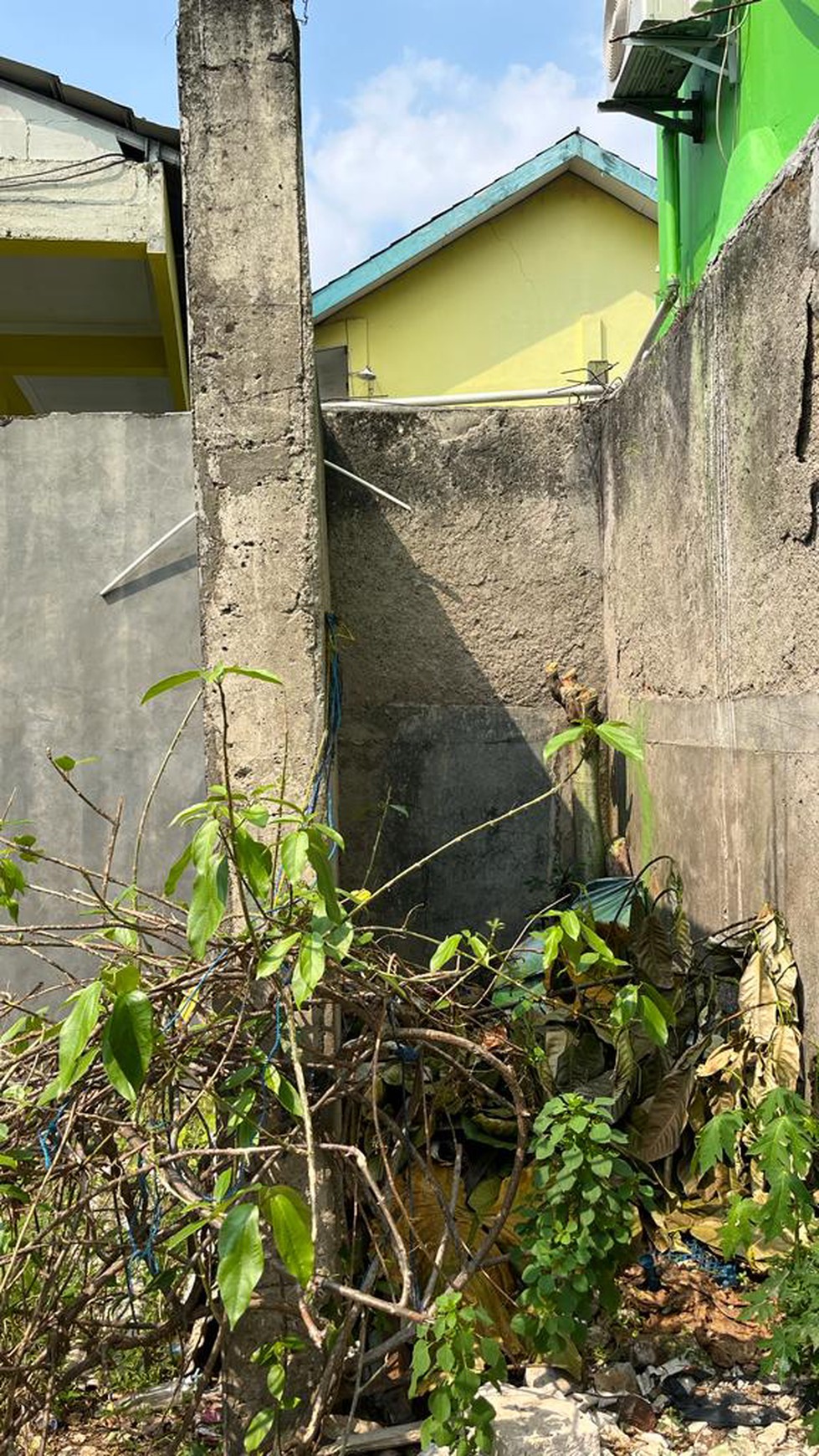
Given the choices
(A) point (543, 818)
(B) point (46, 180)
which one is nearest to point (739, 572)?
(A) point (543, 818)

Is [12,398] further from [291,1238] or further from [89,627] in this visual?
[291,1238]

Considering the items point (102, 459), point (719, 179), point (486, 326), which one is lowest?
point (102, 459)

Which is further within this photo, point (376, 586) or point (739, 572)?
point (376, 586)

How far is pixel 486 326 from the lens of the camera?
10133 mm

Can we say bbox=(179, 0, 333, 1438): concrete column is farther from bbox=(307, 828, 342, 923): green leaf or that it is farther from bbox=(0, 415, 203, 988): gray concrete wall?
bbox=(0, 415, 203, 988): gray concrete wall

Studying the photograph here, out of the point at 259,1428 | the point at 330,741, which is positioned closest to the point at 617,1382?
the point at 259,1428

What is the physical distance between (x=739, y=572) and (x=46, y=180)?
228 inches

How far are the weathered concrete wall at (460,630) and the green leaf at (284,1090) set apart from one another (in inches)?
80.8

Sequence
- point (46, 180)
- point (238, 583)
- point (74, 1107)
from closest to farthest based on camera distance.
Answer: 1. point (74, 1107)
2. point (238, 583)
3. point (46, 180)

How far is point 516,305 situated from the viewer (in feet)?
33.2

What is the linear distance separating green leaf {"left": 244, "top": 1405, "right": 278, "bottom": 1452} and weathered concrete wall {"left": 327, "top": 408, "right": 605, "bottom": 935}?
7.32ft

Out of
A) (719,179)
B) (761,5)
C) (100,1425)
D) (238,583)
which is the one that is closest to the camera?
(100,1425)

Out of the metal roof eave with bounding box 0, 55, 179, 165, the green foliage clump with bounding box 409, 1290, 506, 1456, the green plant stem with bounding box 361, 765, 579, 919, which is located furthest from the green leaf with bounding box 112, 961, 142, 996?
the metal roof eave with bounding box 0, 55, 179, 165

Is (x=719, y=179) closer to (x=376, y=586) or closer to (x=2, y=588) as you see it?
(x=376, y=586)
